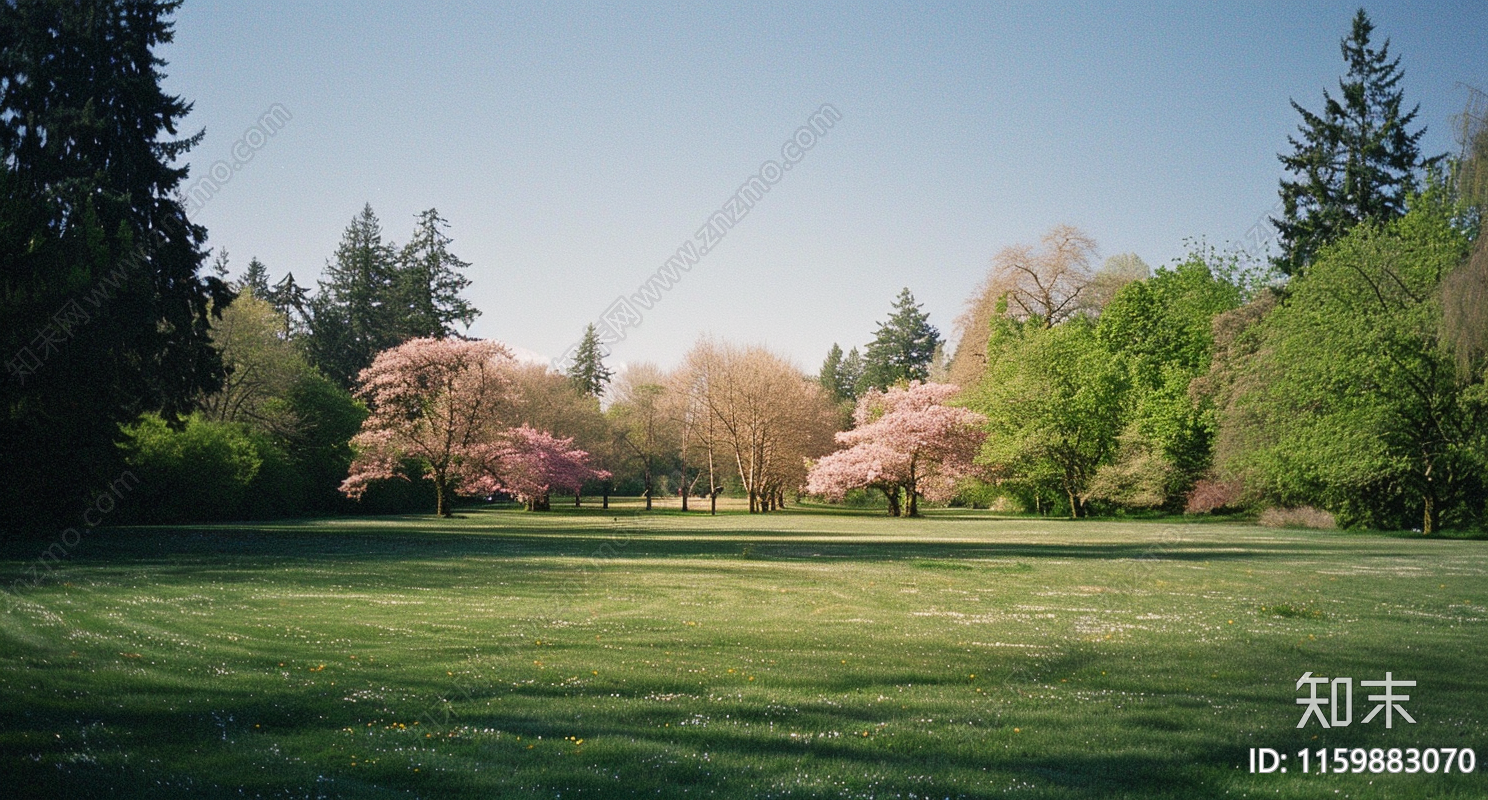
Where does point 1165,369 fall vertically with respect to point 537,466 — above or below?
above

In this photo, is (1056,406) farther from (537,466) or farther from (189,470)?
(189,470)

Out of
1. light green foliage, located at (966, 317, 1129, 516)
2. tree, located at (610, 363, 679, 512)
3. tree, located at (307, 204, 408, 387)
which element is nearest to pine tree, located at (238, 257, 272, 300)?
tree, located at (307, 204, 408, 387)

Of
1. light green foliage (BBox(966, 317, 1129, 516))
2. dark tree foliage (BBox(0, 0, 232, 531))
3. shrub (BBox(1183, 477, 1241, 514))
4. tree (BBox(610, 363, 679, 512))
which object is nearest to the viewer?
dark tree foliage (BBox(0, 0, 232, 531))

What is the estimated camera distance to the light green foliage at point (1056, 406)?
183 feet

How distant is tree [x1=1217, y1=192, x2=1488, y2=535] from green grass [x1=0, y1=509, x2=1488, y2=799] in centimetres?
2148

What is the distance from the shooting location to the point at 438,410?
164 feet

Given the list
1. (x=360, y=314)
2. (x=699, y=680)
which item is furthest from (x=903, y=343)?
(x=699, y=680)

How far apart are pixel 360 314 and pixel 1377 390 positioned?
252 feet

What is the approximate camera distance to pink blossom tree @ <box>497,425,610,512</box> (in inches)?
2028

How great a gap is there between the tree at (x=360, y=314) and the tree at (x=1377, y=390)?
66609 millimetres

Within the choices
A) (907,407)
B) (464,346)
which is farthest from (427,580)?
(907,407)

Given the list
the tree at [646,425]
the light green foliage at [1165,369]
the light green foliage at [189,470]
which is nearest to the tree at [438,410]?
the light green foliage at [189,470]

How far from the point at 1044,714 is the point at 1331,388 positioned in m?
38.0

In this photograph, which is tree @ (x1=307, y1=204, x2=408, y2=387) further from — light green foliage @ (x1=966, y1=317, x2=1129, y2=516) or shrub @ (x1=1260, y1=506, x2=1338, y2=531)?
shrub @ (x1=1260, y1=506, x2=1338, y2=531)
